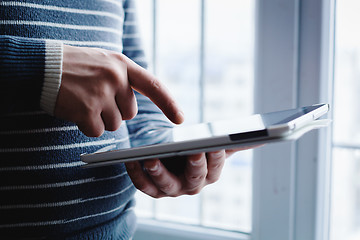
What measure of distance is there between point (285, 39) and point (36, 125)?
1.86 ft

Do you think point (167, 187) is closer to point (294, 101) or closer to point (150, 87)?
point (150, 87)

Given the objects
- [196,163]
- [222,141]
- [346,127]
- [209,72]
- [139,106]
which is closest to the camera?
[222,141]

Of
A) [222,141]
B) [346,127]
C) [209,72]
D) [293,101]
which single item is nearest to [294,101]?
[293,101]

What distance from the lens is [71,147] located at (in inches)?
21.0

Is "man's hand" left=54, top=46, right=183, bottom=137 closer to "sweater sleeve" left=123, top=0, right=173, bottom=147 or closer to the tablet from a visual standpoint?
the tablet

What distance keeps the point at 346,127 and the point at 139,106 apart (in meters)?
0.49

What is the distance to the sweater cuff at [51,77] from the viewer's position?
396mm

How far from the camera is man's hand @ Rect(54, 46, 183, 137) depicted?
0.40m

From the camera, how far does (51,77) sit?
40cm

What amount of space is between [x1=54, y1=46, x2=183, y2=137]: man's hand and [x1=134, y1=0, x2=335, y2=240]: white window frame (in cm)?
46

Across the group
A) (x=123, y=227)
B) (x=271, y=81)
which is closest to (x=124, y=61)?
(x=123, y=227)

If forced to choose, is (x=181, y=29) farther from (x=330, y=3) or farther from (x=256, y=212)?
(x=256, y=212)

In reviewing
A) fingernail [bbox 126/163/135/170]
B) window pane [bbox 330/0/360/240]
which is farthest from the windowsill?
fingernail [bbox 126/163/135/170]

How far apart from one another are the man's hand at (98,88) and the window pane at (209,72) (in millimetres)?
530
